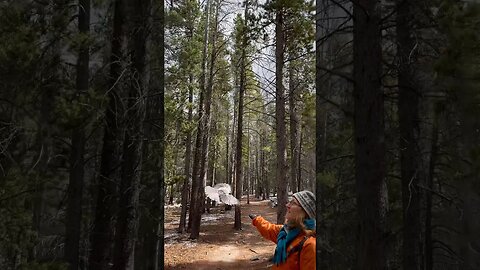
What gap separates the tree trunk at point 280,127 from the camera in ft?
31.5

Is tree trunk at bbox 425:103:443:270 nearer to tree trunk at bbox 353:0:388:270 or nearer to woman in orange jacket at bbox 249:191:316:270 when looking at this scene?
tree trunk at bbox 353:0:388:270

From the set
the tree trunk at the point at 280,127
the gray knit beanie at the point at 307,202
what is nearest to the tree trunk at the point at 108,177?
the gray knit beanie at the point at 307,202

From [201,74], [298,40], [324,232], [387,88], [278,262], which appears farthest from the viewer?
[201,74]

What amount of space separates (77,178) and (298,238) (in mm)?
2198

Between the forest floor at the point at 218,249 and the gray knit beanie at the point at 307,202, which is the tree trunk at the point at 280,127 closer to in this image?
the forest floor at the point at 218,249

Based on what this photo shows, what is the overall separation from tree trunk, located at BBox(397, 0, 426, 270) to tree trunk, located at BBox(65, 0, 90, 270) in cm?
290

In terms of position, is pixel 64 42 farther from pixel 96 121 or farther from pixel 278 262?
pixel 278 262

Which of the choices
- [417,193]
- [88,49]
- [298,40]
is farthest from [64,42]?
[298,40]

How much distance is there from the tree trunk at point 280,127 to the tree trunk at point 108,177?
20.6 ft

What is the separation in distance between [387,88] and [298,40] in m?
8.06

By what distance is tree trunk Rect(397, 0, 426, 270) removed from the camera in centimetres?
310

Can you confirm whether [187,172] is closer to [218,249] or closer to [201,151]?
[201,151]

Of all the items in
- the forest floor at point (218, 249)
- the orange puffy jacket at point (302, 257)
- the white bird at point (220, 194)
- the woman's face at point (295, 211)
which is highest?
the woman's face at point (295, 211)

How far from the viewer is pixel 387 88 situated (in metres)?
3.12
